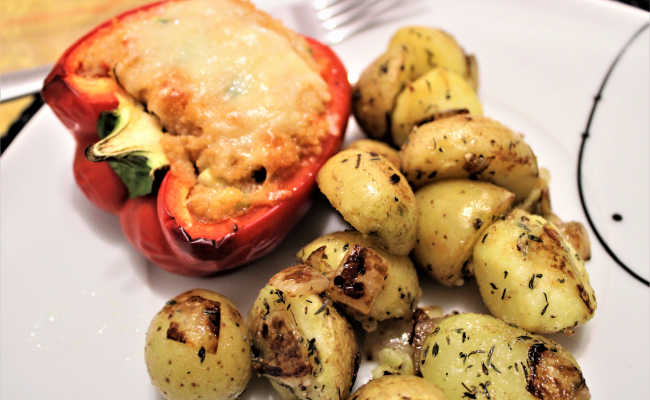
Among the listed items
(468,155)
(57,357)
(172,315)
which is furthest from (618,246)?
(57,357)

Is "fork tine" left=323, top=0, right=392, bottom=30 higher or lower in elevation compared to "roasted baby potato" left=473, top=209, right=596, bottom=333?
higher

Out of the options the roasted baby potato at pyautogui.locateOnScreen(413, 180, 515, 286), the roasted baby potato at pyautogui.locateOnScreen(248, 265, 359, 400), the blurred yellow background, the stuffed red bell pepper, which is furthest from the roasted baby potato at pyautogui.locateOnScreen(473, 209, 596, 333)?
the blurred yellow background

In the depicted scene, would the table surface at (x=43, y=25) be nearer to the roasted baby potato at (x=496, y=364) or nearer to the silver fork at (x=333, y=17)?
the silver fork at (x=333, y=17)

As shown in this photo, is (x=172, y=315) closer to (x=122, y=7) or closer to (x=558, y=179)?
(x=558, y=179)

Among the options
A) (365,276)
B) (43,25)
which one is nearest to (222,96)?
(365,276)

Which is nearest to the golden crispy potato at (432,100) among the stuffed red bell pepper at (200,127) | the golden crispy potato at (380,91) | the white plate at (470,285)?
the golden crispy potato at (380,91)

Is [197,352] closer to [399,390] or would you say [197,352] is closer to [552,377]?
[399,390]

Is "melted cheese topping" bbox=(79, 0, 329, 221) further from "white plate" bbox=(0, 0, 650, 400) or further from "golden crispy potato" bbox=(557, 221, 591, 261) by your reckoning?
"golden crispy potato" bbox=(557, 221, 591, 261)

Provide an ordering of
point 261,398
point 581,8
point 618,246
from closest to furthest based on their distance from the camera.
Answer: point 261,398
point 618,246
point 581,8
